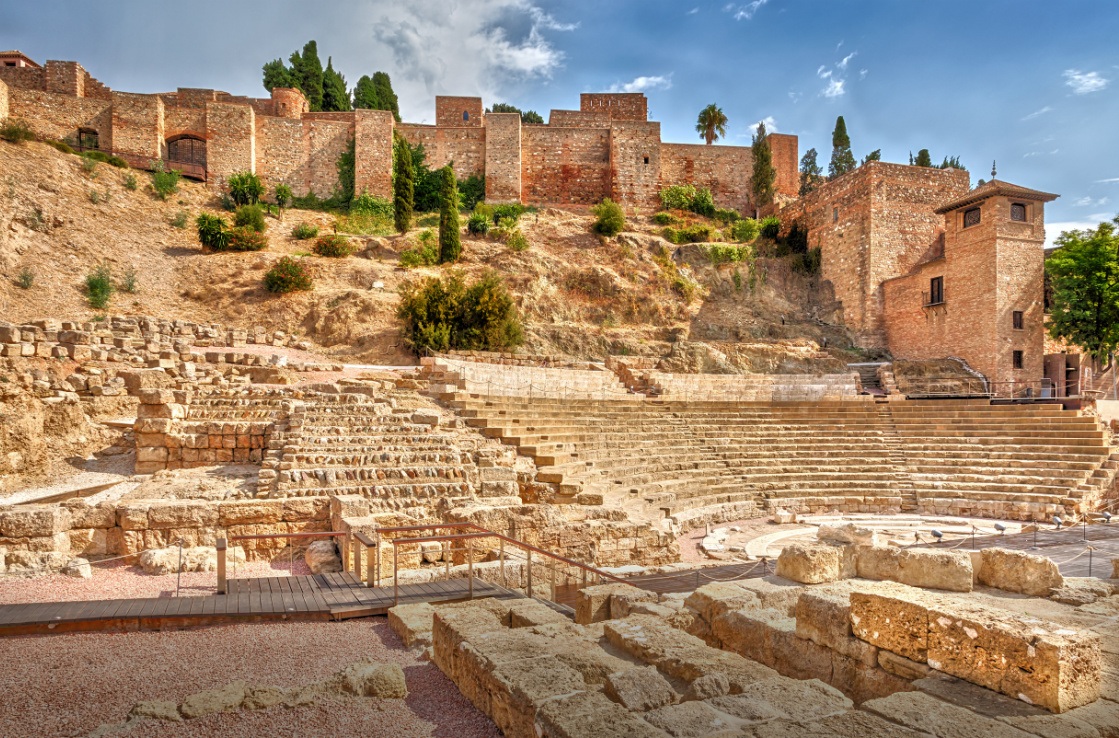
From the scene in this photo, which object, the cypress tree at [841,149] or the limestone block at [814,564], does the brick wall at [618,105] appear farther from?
the limestone block at [814,564]

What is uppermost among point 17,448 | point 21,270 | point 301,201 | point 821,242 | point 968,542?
point 301,201

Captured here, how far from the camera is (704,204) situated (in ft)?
112

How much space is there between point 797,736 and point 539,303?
886 inches

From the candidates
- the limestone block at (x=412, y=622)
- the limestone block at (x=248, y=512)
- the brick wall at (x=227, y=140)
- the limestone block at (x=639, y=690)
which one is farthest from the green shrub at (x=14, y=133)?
the limestone block at (x=639, y=690)

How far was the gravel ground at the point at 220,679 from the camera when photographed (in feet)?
11.1

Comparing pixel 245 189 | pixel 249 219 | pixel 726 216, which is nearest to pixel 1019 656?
pixel 249 219

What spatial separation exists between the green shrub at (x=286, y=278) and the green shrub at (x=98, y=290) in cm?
468

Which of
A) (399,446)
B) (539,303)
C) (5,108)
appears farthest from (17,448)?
(5,108)

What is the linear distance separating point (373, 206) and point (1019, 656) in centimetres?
3163

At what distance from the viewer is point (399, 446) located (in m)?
9.76

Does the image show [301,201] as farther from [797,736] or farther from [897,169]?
[797,736]

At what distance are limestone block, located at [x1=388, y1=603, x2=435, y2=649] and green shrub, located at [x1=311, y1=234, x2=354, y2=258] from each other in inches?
877

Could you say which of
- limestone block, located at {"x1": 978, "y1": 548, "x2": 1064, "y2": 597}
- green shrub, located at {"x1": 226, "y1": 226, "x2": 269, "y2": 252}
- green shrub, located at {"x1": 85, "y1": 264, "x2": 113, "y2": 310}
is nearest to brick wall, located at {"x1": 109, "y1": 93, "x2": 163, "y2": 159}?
green shrub, located at {"x1": 226, "y1": 226, "x2": 269, "y2": 252}

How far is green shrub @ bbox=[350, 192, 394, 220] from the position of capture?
30922 millimetres
